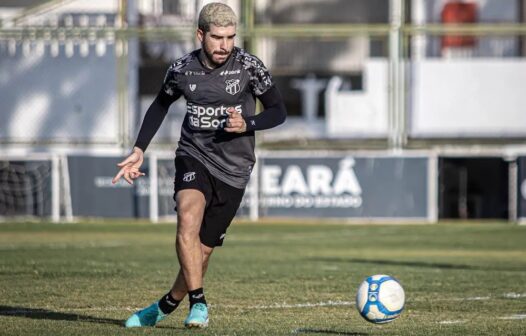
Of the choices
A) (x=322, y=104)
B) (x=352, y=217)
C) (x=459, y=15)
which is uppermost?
(x=459, y=15)

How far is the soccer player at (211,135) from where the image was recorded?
7.66m

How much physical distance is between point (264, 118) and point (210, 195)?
0.61 metres

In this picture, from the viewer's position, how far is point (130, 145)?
2492 centimetres

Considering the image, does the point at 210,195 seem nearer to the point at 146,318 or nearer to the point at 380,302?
the point at 146,318

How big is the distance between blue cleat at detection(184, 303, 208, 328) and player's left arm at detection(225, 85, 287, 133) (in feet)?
3.68

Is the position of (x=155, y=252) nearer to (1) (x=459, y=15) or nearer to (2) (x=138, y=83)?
(2) (x=138, y=83)

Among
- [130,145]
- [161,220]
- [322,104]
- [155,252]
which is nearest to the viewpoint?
[155,252]

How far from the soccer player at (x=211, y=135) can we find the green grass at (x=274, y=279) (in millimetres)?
616

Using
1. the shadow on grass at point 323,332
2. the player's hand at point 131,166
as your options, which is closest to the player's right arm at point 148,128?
the player's hand at point 131,166

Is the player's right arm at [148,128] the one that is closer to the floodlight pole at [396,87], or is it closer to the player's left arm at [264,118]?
the player's left arm at [264,118]

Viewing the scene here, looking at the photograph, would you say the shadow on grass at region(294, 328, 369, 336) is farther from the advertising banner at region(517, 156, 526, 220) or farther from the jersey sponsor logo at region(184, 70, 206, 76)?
the advertising banner at region(517, 156, 526, 220)

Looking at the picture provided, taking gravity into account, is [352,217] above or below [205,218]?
below

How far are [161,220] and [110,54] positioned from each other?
14.3 feet

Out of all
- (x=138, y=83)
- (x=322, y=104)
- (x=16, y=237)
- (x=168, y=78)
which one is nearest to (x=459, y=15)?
(x=322, y=104)
